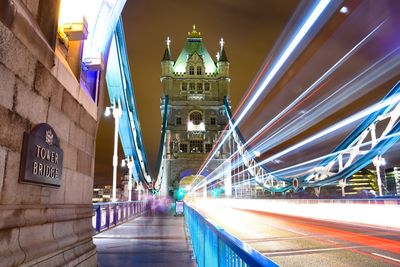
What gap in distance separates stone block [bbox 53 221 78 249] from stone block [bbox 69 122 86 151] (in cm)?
117

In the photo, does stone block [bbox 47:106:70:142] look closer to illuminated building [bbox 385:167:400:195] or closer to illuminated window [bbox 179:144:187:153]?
illuminated building [bbox 385:167:400:195]

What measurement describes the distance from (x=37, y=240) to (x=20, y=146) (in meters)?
1.10

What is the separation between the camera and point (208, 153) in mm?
68875

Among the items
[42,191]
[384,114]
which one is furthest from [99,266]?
[384,114]

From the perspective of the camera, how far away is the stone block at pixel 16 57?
314 cm

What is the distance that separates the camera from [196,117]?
70938 millimetres

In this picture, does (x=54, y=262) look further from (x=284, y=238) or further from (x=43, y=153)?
(x=284, y=238)

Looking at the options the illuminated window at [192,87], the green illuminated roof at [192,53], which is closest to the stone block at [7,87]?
the illuminated window at [192,87]

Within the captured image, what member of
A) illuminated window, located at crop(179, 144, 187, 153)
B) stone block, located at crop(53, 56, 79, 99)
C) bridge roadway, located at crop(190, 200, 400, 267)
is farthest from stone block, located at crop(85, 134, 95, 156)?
illuminated window, located at crop(179, 144, 187, 153)

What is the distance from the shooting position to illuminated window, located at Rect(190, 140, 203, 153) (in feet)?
228

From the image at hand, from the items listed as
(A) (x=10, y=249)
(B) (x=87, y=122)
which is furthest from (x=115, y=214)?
(A) (x=10, y=249)

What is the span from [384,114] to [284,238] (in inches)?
740

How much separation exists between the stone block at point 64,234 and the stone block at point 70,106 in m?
1.50

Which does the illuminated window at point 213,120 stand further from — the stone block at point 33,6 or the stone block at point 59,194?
the stone block at point 33,6
